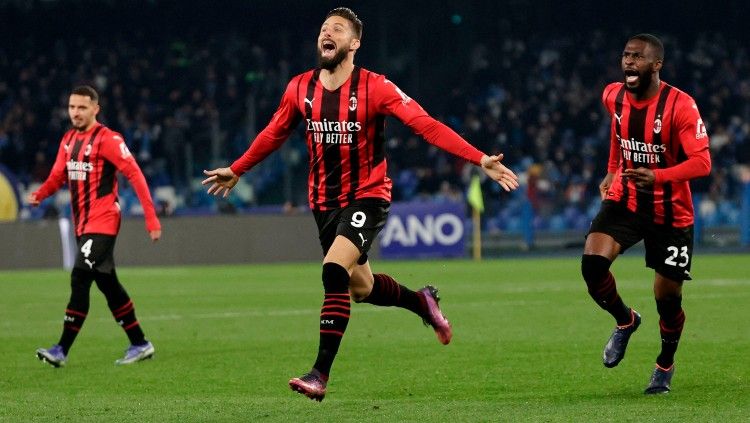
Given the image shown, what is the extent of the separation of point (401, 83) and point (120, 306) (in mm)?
23274

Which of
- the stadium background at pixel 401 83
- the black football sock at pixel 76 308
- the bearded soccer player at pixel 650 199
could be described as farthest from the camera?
the stadium background at pixel 401 83

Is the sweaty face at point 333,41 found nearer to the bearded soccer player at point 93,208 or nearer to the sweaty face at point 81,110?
the bearded soccer player at point 93,208

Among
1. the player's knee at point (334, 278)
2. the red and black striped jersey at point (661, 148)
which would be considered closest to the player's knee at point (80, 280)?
the player's knee at point (334, 278)

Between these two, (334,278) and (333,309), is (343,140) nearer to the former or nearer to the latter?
(334,278)

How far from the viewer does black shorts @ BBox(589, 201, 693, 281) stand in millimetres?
7941

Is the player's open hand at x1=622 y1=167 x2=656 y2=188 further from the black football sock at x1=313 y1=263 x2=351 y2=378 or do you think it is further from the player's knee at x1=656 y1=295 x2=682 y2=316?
the black football sock at x1=313 y1=263 x2=351 y2=378

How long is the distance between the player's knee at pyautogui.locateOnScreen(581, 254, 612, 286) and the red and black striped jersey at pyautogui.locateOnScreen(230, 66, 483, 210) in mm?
1229

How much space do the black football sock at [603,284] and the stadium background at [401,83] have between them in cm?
1888

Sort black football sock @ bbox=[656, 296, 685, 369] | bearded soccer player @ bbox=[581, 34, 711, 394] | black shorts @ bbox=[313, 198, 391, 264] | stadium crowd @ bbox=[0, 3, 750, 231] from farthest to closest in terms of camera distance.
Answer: stadium crowd @ bbox=[0, 3, 750, 231]
black football sock @ bbox=[656, 296, 685, 369]
bearded soccer player @ bbox=[581, 34, 711, 394]
black shorts @ bbox=[313, 198, 391, 264]

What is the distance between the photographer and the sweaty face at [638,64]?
7.81 metres

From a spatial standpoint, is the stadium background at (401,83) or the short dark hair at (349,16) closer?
the short dark hair at (349,16)

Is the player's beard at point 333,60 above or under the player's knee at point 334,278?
above

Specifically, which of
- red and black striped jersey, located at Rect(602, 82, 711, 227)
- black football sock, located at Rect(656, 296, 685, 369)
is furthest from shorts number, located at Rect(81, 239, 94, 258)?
black football sock, located at Rect(656, 296, 685, 369)

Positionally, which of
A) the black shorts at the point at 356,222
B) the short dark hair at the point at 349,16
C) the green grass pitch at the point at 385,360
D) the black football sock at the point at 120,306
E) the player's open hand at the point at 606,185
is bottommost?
the green grass pitch at the point at 385,360
